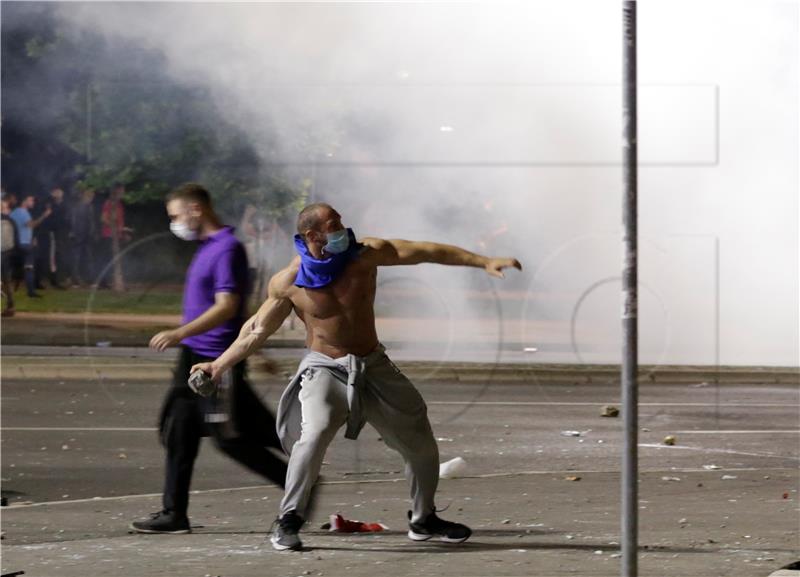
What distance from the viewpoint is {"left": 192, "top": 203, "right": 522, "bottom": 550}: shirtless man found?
545cm

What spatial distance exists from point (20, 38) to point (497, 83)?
5.73 metres

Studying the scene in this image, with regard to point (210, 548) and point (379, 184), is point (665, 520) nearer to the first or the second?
point (210, 548)

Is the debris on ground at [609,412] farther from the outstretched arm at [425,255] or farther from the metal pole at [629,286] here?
the metal pole at [629,286]

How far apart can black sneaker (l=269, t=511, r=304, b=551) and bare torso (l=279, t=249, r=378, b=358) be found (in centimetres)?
62

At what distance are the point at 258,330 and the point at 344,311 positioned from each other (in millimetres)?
339

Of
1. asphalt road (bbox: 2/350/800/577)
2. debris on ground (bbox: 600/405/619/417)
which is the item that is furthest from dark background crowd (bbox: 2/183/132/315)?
debris on ground (bbox: 600/405/619/417)

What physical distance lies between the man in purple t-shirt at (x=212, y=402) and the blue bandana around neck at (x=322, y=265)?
406mm

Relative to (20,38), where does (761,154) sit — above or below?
below

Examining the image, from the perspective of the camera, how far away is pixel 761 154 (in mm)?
10766

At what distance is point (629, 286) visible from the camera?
414 centimetres

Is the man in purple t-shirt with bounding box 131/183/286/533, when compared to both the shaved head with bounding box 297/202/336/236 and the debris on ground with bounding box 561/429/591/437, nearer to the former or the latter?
the shaved head with bounding box 297/202/336/236

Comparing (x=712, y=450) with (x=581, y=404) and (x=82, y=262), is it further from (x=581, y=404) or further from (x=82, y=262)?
(x=82, y=262)

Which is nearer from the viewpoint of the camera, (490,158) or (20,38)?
(490,158)

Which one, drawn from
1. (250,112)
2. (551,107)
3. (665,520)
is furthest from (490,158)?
(665,520)
